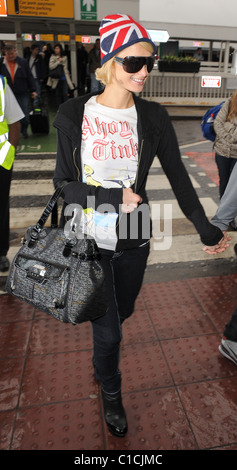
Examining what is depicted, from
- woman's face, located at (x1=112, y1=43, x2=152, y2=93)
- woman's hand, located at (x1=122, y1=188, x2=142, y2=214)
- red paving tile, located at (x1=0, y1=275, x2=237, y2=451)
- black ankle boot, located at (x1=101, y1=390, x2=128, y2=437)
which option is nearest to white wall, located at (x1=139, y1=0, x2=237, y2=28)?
red paving tile, located at (x1=0, y1=275, x2=237, y2=451)

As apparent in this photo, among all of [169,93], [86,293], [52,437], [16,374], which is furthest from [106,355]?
[169,93]

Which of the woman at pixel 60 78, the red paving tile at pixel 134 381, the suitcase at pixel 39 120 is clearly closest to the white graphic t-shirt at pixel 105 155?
the red paving tile at pixel 134 381

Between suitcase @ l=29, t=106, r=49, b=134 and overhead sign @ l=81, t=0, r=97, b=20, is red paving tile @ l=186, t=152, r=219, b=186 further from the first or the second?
overhead sign @ l=81, t=0, r=97, b=20

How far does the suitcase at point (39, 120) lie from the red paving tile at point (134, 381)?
7070mm

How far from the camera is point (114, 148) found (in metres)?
1.80

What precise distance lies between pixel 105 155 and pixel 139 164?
184 millimetres

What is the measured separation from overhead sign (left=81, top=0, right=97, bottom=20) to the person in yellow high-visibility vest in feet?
52.2

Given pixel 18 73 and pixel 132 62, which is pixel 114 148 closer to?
pixel 132 62

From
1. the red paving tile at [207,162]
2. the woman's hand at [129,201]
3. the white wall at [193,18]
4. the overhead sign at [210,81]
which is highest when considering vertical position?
the white wall at [193,18]

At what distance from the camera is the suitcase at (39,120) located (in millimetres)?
9320

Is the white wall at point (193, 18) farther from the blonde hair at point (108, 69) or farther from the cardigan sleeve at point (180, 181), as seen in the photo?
the cardigan sleeve at point (180, 181)

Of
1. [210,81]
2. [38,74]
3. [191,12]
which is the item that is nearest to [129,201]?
[38,74]

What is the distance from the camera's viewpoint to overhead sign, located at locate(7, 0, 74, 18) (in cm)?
1619
